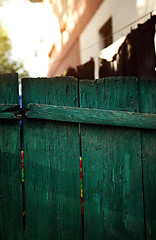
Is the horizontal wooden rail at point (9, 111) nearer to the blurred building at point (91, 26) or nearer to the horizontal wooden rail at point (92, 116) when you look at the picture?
the horizontal wooden rail at point (92, 116)

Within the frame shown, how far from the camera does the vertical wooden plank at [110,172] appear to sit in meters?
1.42

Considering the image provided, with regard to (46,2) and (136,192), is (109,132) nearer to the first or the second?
(136,192)

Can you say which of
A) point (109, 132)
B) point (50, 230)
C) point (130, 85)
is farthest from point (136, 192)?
point (130, 85)

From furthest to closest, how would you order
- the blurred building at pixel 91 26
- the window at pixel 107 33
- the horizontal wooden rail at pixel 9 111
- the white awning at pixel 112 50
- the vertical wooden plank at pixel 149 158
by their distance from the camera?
1. the window at pixel 107 33
2. the blurred building at pixel 91 26
3. the white awning at pixel 112 50
4. the vertical wooden plank at pixel 149 158
5. the horizontal wooden rail at pixel 9 111

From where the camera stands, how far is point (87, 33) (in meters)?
4.50

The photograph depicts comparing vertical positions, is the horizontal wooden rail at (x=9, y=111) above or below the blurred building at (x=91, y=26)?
below

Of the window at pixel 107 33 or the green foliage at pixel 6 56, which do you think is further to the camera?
the green foliage at pixel 6 56

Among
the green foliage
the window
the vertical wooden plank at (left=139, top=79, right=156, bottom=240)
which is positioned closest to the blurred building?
the window

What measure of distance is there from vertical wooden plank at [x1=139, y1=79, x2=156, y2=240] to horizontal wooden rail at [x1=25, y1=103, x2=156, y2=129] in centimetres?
8

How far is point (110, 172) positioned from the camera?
145cm

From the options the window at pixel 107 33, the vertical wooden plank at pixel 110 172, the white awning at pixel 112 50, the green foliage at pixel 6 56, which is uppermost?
the green foliage at pixel 6 56

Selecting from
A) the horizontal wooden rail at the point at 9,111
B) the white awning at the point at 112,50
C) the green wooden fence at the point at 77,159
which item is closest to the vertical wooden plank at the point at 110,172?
the green wooden fence at the point at 77,159

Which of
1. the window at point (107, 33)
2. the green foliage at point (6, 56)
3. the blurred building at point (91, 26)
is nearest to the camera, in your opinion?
the blurred building at point (91, 26)

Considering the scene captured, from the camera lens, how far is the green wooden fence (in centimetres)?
137
